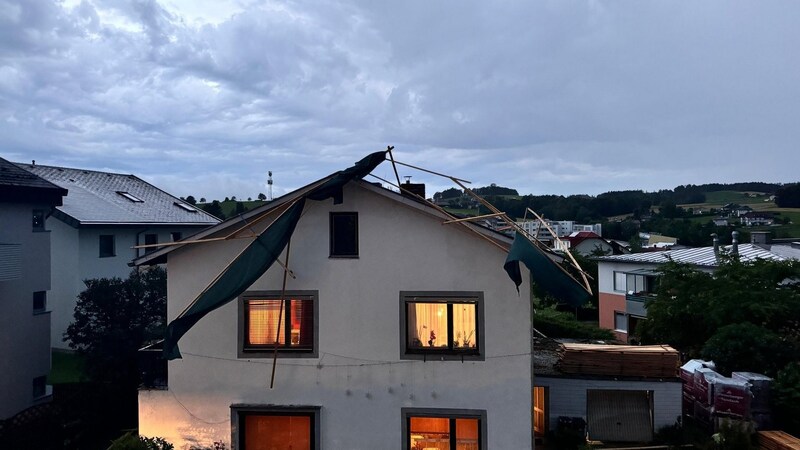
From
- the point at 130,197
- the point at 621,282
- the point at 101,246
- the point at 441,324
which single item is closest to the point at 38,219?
the point at 101,246

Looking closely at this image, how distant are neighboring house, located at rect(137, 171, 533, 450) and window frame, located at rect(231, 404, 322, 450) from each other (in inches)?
1.2

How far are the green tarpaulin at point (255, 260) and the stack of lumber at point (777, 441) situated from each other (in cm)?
1225

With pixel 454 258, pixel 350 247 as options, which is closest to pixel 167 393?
pixel 350 247

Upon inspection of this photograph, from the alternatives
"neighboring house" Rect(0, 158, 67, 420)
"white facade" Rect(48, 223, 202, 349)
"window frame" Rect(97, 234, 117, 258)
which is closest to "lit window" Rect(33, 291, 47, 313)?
"neighboring house" Rect(0, 158, 67, 420)

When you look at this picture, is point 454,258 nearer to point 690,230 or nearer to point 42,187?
point 42,187

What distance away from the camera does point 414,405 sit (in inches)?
→ 473

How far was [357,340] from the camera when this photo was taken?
1218 centimetres

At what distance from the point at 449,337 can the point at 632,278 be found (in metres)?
31.4

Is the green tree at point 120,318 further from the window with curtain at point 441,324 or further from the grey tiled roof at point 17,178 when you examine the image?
the window with curtain at point 441,324

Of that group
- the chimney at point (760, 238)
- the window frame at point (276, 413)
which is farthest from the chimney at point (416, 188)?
the chimney at point (760, 238)

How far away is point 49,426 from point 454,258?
17050 millimetres

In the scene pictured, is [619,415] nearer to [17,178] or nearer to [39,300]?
[39,300]

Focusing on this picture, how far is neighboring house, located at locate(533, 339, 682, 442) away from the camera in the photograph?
49.5 feet

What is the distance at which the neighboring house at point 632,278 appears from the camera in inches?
1383
